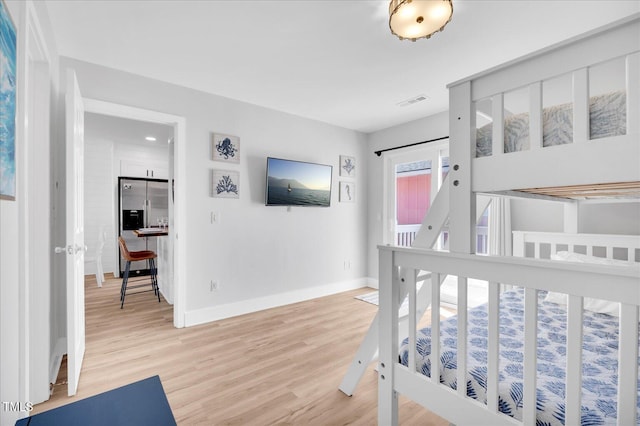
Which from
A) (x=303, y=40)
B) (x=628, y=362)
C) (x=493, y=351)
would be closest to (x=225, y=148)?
(x=303, y=40)

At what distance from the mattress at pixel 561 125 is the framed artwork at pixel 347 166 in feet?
10.7

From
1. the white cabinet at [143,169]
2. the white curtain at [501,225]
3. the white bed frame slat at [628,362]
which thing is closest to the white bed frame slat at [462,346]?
the white bed frame slat at [628,362]

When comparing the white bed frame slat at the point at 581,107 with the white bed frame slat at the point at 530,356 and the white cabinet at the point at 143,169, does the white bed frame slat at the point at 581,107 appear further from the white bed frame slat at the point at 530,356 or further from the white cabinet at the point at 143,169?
the white cabinet at the point at 143,169

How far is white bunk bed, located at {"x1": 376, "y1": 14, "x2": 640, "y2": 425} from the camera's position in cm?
79

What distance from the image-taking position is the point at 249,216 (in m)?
3.47

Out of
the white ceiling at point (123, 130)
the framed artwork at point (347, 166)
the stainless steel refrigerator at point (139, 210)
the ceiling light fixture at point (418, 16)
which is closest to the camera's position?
the ceiling light fixture at point (418, 16)

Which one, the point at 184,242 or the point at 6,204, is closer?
the point at 6,204

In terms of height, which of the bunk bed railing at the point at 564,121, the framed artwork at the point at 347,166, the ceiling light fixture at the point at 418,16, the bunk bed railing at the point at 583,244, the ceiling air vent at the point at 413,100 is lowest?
the bunk bed railing at the point at 583,244

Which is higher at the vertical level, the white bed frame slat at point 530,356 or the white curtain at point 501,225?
the white curtain at point 501,225

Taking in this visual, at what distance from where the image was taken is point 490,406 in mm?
1019

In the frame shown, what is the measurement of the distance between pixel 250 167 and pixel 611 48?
3131 millimetres

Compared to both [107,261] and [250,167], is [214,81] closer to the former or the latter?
[250,167]

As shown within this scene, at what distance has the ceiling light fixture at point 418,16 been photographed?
1510 millimetres

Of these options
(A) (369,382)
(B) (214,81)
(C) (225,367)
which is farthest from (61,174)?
(A) (369,382)
